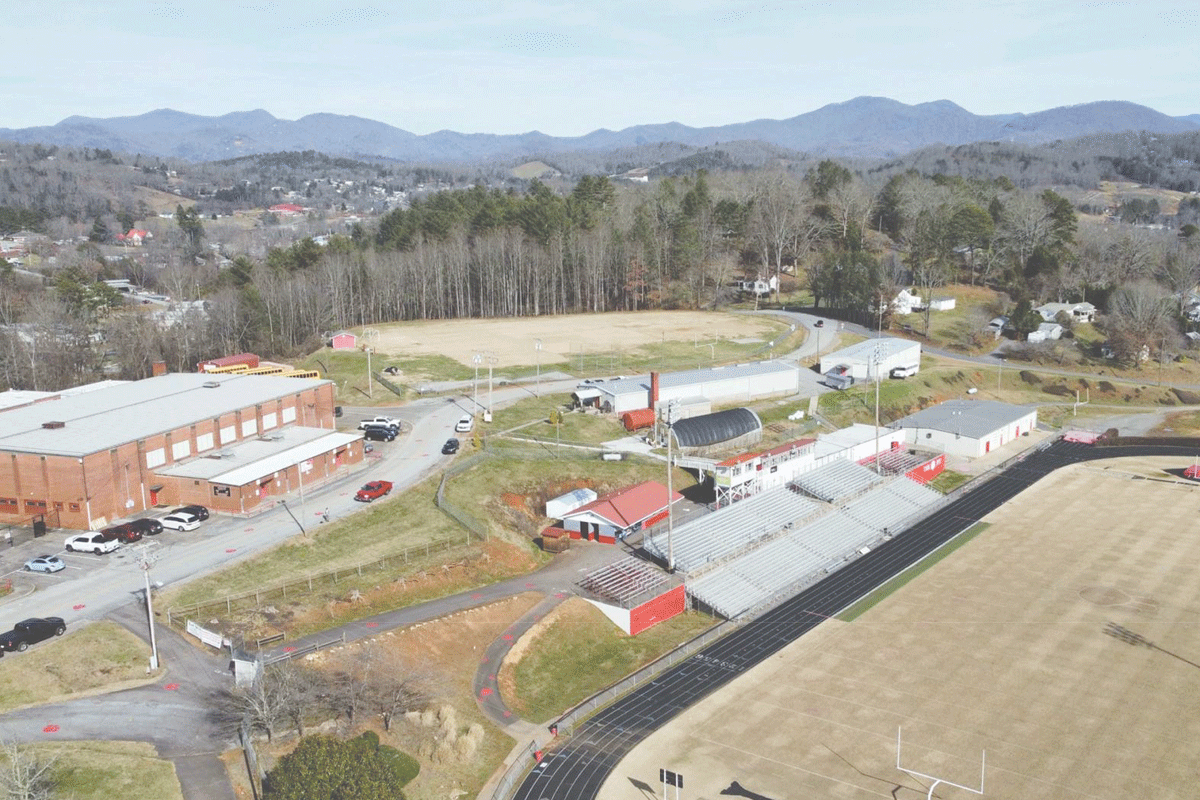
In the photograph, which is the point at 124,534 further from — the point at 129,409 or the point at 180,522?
the point at 129,409

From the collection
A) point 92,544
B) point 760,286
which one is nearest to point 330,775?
point 92,544

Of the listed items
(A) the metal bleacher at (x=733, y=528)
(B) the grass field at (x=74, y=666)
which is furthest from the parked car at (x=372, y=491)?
(B) the grass field at (x=74, y=666)

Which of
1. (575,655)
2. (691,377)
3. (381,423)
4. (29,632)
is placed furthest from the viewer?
(691,377)

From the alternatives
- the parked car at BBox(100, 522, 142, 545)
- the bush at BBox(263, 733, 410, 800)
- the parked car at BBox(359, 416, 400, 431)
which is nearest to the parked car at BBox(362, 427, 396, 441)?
the parked car at BBox(359, 416, 400, 431)

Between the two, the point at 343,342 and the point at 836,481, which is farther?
the point at 343,342

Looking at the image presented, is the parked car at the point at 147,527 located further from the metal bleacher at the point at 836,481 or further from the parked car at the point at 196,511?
the metal bleacher at the point at 836,481

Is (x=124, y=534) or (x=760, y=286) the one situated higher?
(x=760, y=286)

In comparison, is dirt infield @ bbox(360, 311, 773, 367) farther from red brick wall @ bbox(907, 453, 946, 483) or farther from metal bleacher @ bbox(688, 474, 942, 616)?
metal bleacher @ bbox(688, 474, 942, 616)
